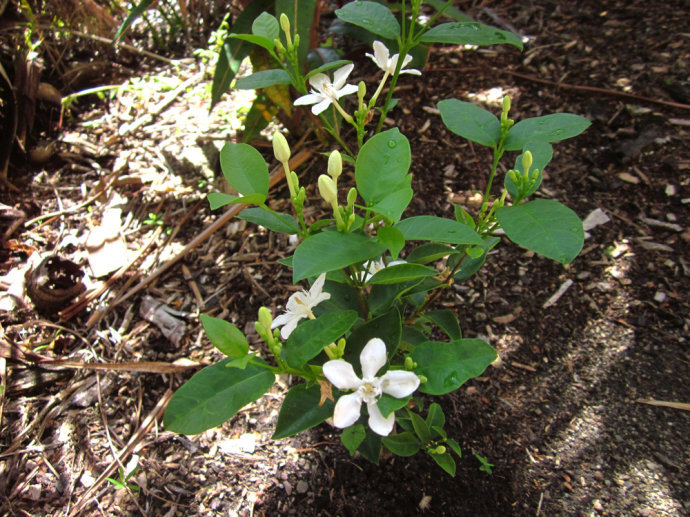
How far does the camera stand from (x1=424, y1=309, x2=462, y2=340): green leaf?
3.79ft

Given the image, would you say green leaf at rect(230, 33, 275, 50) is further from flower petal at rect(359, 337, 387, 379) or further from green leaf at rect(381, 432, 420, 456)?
green leaf at rect(381, 432, 420, 456)

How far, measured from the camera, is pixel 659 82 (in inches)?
83.2

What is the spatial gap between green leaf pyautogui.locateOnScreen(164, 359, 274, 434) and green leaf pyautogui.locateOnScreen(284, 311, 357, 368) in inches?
2.5

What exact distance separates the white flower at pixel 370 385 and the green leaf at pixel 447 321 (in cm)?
40

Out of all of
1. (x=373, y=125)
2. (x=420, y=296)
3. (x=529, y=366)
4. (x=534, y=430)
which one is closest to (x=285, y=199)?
(x=373, y=125)

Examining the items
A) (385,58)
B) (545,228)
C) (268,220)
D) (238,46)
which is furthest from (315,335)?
(238,46)

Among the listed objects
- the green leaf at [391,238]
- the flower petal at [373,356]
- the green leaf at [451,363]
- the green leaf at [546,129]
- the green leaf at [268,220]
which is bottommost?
the green leaf at [451,363]

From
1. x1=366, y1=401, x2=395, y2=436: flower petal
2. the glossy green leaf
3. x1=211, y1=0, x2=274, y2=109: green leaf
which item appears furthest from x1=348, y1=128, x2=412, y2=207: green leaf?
x1=211, y1=0, x2=274, y2=109: green leaf

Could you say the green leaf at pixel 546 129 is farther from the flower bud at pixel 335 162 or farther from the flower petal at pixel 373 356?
the flower petal at pixel 373 356

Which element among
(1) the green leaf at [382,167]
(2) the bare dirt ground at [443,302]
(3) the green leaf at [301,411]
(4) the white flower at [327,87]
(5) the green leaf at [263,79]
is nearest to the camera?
(1) the green leaf at [382,167]

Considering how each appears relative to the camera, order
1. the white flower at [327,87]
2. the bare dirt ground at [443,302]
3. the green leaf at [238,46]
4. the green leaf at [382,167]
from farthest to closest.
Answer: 1. the green leaf at [238,46]
2. the bare dirt ground at [443,302]
3. the white flower at [327,87]
4. the green leaf at [382,167]

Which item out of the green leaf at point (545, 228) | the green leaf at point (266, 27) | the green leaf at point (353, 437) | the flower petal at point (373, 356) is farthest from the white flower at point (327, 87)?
the green leaf at point (353, 437)

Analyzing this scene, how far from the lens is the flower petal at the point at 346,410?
2.50ft

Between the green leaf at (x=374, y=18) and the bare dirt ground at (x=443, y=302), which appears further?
the bare dirt ground at (x=443, y=302)
